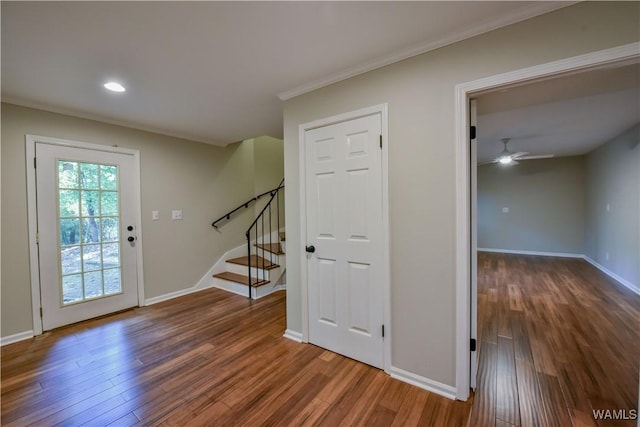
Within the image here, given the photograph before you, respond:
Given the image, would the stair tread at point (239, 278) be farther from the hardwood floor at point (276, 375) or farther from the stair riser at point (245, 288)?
the hardwood floor at point (276, 375)

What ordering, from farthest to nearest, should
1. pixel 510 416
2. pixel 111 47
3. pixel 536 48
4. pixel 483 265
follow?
1. pixel 483 265
2. pixel 111 47
3. pixel 510 416
4. pixel 536 48

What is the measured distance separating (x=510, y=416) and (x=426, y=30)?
2.47m

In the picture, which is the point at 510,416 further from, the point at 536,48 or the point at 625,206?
the point at 625,206

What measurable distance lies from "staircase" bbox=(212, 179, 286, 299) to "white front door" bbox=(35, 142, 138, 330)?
4.28 feet

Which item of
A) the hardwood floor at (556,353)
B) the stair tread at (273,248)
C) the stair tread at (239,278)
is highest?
A: the stair tread at (273,248)

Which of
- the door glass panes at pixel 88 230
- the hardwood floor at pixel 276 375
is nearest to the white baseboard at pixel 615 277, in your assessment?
the hardwood floor at pixel 276 375

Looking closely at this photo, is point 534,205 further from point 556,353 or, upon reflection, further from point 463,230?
point 463,230

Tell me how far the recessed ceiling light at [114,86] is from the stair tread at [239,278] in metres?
2.71

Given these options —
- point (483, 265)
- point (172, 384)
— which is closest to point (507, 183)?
point (483, 265)

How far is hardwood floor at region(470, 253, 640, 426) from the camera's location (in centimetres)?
164

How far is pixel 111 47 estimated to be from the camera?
5.66ft

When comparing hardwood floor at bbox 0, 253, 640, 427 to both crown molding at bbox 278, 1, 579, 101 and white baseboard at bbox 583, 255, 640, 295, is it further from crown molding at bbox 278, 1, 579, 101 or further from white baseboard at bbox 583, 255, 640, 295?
crown molding at bbox 278, 1, 579, 101

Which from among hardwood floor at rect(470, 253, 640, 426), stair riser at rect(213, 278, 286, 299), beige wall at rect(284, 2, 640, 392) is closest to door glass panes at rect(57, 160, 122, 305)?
stair riser at rect(213, 278, 286, 299)

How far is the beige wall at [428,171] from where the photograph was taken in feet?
5.18
